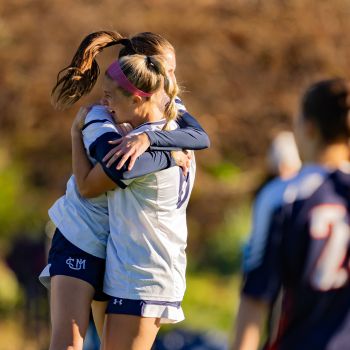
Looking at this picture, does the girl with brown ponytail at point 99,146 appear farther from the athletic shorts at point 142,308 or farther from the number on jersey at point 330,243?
the number on jersey at point 330,243

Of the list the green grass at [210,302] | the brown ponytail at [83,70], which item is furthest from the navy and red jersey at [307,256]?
the green grass at [210,302]

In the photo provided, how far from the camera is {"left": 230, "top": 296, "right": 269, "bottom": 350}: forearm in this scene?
3.78 m

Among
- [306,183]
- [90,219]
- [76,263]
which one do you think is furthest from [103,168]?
[306,183]

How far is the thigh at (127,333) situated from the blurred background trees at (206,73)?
9.44m

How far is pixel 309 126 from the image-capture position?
389 cm

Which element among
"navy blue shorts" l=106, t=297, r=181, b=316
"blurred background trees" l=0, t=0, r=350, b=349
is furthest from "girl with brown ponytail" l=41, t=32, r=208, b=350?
"blurred background trees" l=0, t=0, r=350, b=349

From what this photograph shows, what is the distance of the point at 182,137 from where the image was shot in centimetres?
507

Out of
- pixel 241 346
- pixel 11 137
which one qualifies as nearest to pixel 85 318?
pixel 241 346

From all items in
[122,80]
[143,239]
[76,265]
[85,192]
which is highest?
[122,80]

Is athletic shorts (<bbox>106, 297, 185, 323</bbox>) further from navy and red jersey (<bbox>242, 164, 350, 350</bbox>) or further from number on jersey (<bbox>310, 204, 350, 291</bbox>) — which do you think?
number on jersey (<bbox>310, 204, 350, 291</bbox>)

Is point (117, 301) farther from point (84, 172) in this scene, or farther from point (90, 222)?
point (84, 172)

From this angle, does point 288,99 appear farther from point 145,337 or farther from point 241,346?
point 241,346

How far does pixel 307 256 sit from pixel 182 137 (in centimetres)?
138

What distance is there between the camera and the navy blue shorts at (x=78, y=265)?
16.6ft
